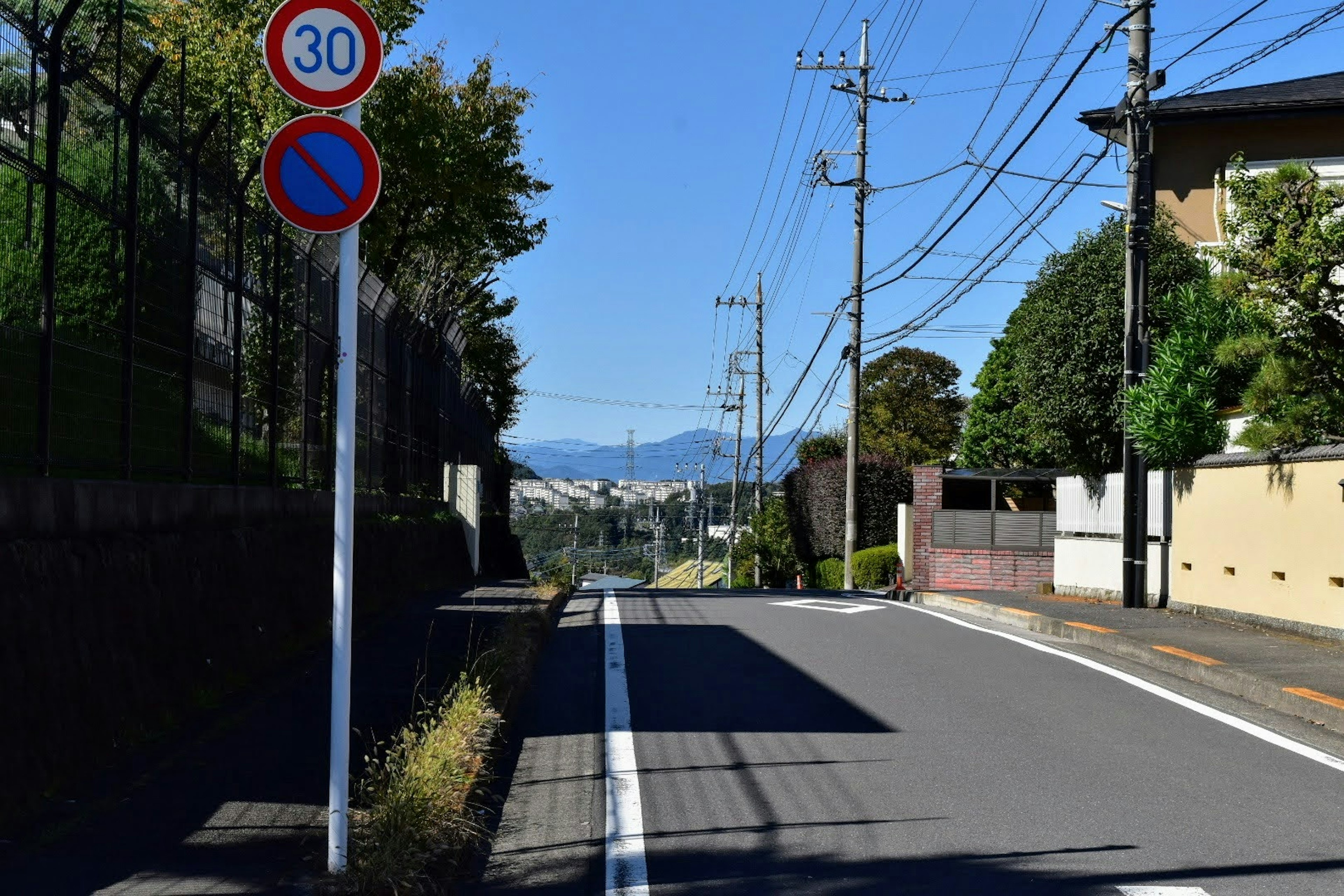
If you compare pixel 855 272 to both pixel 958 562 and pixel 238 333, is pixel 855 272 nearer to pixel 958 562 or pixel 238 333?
pixel 958 562

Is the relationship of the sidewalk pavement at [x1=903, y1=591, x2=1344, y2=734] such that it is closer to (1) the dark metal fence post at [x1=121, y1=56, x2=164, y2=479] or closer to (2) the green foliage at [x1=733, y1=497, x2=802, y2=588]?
(1) the dark metal fence post at [x1=121, y1=56, x2=164, y2=479]

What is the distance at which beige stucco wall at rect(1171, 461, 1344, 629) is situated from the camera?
13.3 meters

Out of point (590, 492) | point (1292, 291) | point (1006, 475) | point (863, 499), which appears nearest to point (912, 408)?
point (863, 499)

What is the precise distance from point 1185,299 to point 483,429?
761 inches

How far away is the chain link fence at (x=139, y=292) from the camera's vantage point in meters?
6.48

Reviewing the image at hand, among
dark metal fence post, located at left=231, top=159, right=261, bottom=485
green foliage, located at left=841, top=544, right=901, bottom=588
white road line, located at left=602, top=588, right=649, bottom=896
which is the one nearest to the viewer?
white road line, located at left=602, top=588, right=649, bottom=896

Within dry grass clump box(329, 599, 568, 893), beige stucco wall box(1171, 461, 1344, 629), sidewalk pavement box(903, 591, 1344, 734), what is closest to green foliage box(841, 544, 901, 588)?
sidewalk pavement box(903, 591, 1344, 734)

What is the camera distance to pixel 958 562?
34.8 m

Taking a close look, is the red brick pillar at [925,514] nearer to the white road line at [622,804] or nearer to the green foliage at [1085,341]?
the green foliage at [1085,341]

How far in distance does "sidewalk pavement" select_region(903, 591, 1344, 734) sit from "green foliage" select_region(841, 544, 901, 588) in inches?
711

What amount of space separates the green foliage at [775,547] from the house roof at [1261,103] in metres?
22.9

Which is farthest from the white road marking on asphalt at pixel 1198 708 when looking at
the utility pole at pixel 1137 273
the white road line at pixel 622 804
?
the utility pole at pixel 1137 273

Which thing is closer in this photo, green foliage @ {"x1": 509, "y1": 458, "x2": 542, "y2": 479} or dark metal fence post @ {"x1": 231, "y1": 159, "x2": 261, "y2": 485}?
dark metal fence post @ {"x1": 231, "y1": 159, "x2": 261, "y2": 485}

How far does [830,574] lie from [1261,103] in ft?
63.8
